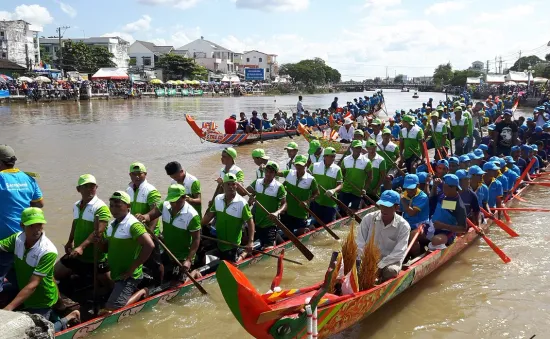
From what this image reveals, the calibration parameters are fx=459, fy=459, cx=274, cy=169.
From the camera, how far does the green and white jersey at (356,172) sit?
885 cm

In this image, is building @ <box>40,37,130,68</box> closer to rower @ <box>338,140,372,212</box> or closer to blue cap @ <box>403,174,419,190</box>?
rower @ <box>338,140,372,212</box>

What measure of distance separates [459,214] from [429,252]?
0.69m

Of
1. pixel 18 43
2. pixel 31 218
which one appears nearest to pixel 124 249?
pixel 31 218

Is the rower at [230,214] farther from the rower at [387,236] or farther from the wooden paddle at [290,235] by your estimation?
the rower at [387,236]

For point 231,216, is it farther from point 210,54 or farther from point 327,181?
point 210,54

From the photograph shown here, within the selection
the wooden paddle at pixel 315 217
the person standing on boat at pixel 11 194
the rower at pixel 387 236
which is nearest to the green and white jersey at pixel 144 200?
the person standing on boat at pixel 11 194

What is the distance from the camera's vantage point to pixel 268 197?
7.31 metres

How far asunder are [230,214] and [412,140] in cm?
673

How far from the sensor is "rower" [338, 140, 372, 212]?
885 centimetres

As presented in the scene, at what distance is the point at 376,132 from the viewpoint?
42.8 feet

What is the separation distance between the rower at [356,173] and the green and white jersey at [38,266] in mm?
5769

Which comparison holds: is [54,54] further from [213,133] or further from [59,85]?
[213,133]

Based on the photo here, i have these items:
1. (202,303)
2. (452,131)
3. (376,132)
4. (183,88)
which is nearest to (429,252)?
(202,303)

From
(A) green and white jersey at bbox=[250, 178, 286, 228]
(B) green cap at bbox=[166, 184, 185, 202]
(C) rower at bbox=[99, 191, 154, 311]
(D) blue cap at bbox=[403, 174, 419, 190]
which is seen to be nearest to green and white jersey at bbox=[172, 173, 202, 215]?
(A) green and white jersey at bbox=[250, 178, 286, 228]
